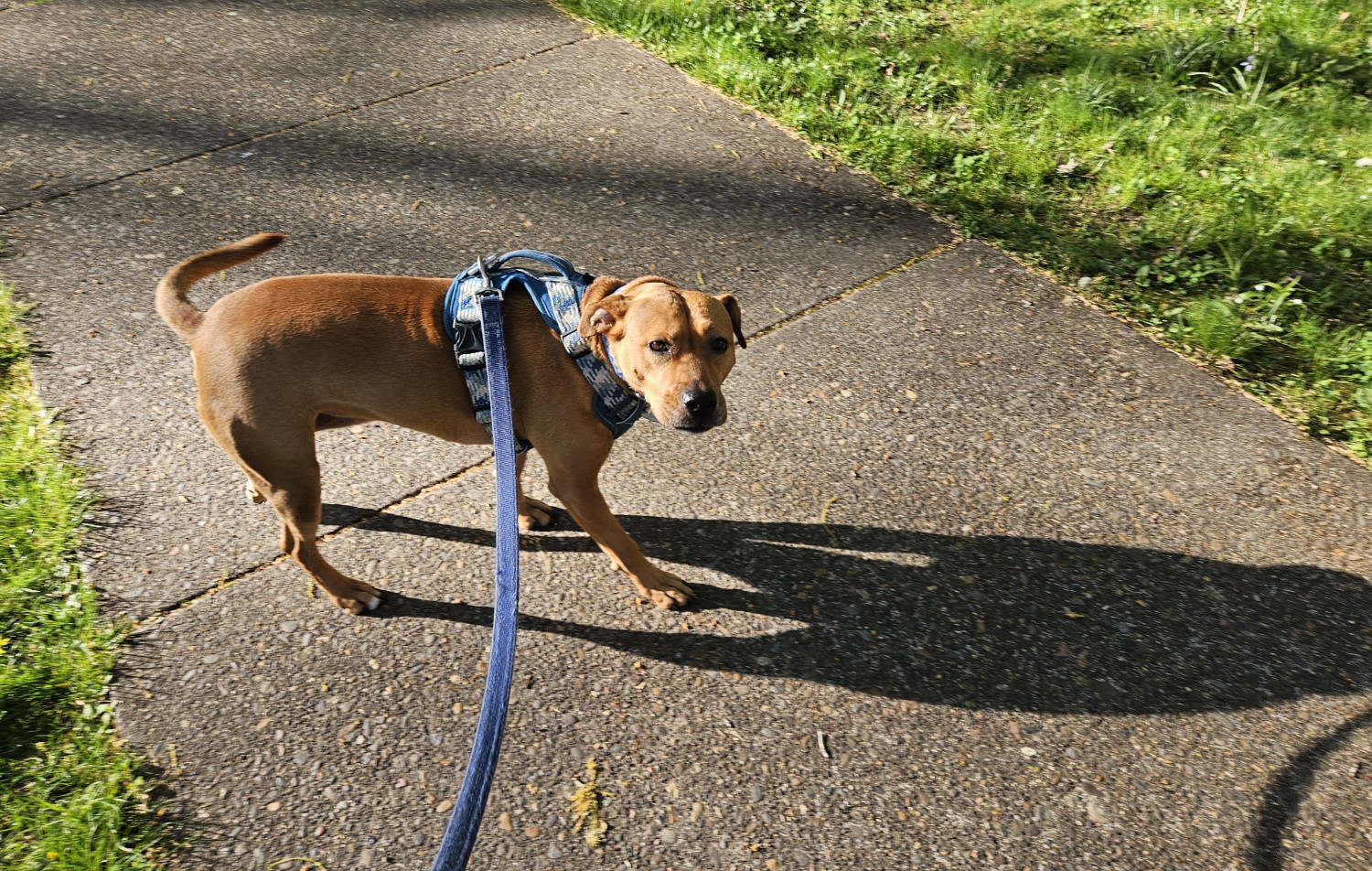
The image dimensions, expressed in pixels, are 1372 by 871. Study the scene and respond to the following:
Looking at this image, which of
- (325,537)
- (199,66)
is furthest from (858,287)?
(199,66)

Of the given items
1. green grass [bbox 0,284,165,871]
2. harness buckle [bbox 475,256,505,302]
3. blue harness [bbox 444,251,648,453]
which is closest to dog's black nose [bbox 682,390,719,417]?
blue harness [bbox 444,251,648,453]

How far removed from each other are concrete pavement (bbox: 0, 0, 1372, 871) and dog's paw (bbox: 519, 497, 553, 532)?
0.13m

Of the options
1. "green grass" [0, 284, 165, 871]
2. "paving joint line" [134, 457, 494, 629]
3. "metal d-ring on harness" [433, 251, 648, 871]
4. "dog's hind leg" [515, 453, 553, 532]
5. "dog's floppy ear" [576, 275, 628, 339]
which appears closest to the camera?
"metal d-ring on harness" [433, 251, 648, 871]

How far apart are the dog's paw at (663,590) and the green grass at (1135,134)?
9.48 feet

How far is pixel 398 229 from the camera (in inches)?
202

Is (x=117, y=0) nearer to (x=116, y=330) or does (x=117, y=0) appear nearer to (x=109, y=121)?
(x=109, y=121)

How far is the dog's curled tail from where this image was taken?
9.94ft

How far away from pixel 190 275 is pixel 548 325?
3.98ft

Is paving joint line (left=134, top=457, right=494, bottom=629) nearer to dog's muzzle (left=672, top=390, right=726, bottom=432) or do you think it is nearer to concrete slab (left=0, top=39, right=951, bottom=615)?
concrete slab (left=0, top=39, right=951, bottom=615)

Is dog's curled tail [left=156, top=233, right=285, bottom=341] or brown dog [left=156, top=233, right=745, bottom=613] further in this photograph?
dog's curled tail [left=156, top=233, right=285, bottom=341]

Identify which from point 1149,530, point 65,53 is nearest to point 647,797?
point 1149,530

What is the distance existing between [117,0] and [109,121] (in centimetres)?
217

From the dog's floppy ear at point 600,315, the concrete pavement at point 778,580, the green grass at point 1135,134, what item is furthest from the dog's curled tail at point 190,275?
the green grass at point 1135,134

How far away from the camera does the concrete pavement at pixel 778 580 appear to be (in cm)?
281
